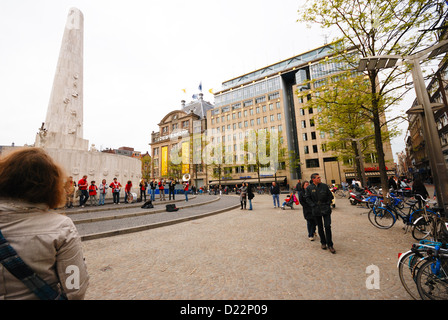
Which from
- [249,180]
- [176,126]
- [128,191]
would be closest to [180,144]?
[176,126]

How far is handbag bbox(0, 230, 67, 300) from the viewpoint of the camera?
110cm

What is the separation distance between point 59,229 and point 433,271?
459cm

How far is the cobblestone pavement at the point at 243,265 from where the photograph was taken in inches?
123

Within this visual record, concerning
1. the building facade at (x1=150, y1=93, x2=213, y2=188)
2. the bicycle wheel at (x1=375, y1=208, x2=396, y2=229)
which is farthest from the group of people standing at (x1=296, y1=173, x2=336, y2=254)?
the building facade at (x1=150, y1=93, x2=213, y2=188)

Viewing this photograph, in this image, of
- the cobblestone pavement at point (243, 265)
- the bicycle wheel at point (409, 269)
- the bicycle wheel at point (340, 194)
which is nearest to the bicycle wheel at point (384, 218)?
the cobblestone pavement at point (243, 265)

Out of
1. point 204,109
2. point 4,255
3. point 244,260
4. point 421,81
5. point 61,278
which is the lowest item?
point 244,260

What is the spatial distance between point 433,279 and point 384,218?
527cm

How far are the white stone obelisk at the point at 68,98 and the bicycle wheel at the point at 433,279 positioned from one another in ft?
67.0

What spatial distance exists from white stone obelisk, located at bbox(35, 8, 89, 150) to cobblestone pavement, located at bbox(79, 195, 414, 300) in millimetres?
13687

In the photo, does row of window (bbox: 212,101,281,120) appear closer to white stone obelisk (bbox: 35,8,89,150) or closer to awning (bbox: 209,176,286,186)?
awning (bbox: 209,176,286,186)

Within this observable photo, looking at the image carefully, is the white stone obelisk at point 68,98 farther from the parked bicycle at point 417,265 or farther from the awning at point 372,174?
the awning at point 372,174

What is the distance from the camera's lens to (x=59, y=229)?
1330mm
